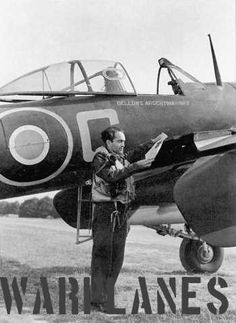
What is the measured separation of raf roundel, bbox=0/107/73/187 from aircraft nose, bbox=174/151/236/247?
1.46 m

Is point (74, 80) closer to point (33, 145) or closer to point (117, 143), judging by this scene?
point (33, 145)

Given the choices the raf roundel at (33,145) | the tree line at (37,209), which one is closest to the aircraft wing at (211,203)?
the raf roundel at (33,145)

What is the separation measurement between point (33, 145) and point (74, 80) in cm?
114

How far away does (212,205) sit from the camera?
5.08m

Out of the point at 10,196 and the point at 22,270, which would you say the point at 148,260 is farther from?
the point at 10,196

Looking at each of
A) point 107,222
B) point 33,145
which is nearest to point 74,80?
point 33,145

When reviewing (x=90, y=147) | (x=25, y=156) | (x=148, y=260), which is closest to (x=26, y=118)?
(x=25, y=156)

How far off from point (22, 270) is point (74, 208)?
5.24 ft

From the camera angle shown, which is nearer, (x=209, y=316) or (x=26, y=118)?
(x=209, y=316)

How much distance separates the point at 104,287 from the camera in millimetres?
4668

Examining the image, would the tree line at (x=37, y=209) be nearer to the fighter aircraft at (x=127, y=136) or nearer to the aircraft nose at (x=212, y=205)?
the fighter aircraft at (x=127, y=136)

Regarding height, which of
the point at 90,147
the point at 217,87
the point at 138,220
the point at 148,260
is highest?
the point at 217,87

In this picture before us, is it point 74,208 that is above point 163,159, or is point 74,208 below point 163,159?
below

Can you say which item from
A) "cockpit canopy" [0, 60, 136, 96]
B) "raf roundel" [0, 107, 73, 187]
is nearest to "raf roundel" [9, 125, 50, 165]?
"raf roundel" [0, 107, 73, 187]
